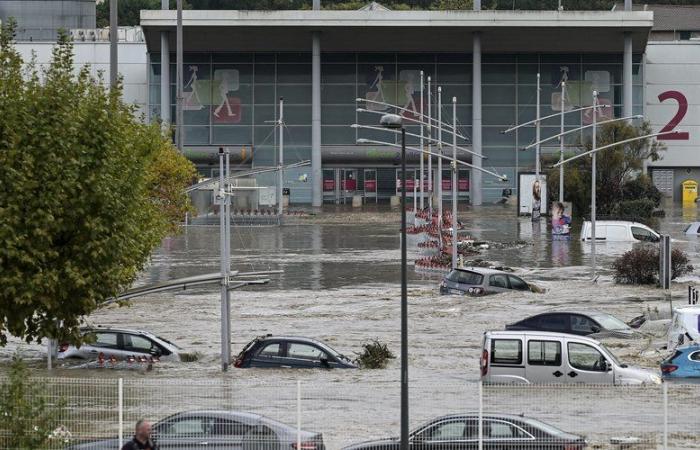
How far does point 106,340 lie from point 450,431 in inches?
534

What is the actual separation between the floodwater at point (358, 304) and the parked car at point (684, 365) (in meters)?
2.27

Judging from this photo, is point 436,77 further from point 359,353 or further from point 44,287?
point 44,287

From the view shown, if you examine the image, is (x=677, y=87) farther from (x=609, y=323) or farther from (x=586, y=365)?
(x=586, y=365)

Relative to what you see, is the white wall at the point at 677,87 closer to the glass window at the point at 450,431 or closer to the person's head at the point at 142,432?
the glass window at the point at 450,431

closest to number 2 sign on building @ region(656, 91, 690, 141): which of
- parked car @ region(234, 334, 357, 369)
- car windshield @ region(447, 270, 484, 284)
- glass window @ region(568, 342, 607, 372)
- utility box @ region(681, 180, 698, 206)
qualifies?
utility box @ region(681, 180, 698, 206)

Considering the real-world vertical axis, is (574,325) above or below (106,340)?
above

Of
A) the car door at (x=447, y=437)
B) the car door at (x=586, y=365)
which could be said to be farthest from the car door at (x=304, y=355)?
the car door at (x=447, y=437)

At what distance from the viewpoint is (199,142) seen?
108 metres

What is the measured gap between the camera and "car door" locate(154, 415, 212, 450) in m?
20.2

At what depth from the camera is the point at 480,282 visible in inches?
1780

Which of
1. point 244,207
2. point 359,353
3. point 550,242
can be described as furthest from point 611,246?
point 359,353

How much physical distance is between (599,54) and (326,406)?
88.3 metres

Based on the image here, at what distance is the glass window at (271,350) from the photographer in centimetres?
3004

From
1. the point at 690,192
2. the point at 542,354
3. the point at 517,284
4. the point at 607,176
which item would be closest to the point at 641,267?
the point at 517,284
